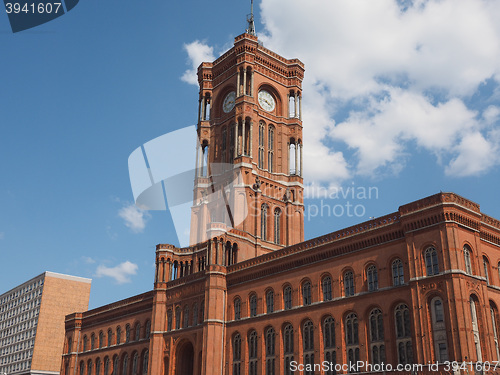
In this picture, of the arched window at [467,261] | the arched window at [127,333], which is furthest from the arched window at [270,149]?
the arched window at [467,261]

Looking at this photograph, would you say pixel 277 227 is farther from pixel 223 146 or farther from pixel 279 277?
pixel 279 277

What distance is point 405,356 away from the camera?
44.7 metres

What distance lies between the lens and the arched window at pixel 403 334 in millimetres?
44672

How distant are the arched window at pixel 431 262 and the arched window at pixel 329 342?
1113 centimetres

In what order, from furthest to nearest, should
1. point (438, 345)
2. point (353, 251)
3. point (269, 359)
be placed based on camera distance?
point (269, 359) → point (353, 251) → point (438, 345)

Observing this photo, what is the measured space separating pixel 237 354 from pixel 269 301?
23.0 feet

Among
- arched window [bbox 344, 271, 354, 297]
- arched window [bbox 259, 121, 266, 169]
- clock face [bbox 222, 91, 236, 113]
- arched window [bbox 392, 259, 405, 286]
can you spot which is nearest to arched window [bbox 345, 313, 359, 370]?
arched window [bbox 344, 271, 354, 297]

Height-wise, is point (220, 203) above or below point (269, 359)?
above

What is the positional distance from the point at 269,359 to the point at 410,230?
67.4ft

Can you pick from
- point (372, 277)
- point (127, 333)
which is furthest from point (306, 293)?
point (127, 333)

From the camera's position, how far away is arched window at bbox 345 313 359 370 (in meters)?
48.7

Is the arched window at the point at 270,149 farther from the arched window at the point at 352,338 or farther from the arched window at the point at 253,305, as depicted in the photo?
the arched window at the point at 352,338

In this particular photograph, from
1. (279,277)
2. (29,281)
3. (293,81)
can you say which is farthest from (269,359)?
(29,281)

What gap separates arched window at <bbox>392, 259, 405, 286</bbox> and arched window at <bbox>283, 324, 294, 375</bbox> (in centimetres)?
1287
